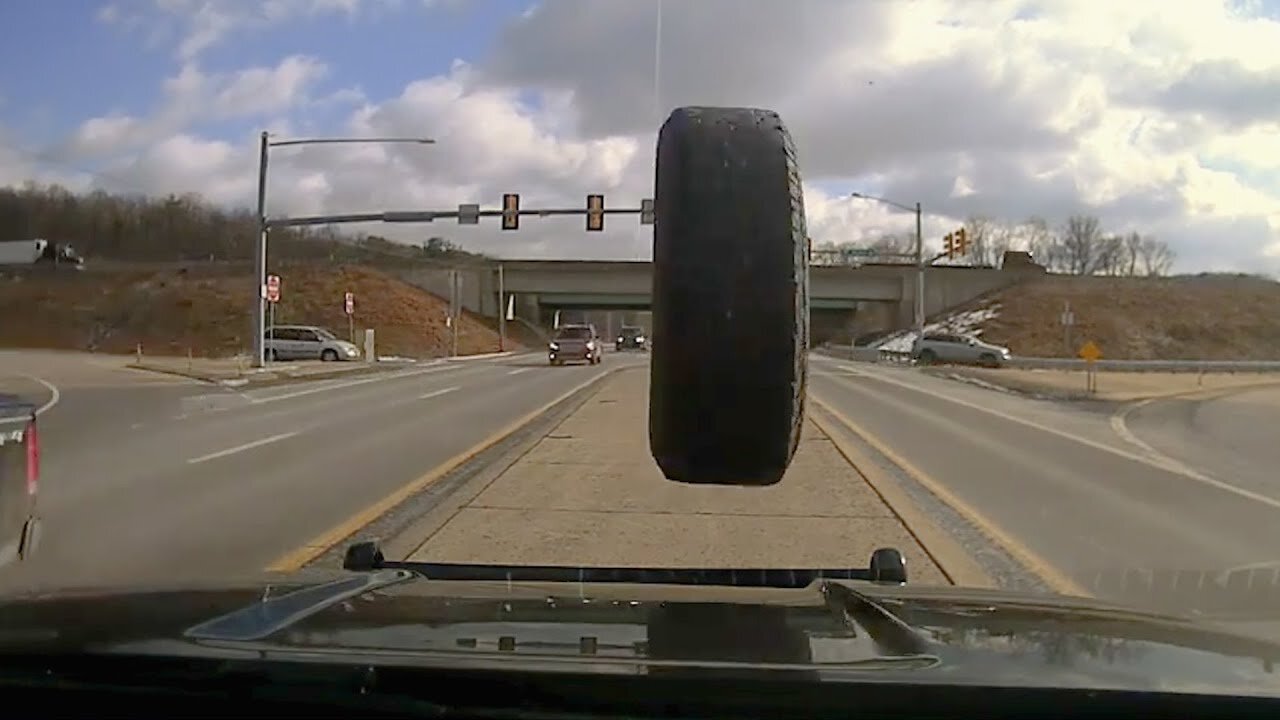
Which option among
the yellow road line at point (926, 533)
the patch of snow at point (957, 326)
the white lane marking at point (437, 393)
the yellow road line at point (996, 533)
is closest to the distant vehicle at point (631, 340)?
the patch of snow at point (957, 326)

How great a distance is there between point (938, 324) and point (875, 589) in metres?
87.2

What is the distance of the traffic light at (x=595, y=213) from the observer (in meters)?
40.5

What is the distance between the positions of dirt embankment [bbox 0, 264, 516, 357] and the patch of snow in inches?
1027

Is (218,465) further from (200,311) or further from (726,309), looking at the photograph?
(200,311)

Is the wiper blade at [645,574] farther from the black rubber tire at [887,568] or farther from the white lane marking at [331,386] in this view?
the white lane marking at [331,386]

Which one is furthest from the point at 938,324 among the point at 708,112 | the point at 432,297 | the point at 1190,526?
the point at 708,112

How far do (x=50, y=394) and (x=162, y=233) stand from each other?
347 feet

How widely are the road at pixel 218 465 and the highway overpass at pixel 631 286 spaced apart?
2022 inches

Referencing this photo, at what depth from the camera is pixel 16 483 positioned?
612cm

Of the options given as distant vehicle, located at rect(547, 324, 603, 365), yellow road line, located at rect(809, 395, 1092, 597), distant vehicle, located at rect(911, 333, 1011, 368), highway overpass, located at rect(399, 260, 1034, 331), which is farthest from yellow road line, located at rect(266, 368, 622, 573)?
A: highway overpass, located at rect(399, 260, 1034, 331)

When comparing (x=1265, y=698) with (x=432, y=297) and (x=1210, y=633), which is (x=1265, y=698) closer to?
(x=1210, y=633)

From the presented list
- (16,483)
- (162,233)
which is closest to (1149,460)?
(16,483)

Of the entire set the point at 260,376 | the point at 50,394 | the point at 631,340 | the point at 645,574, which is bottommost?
the point at 50,394

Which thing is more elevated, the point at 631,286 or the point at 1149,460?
the point at 631,286
